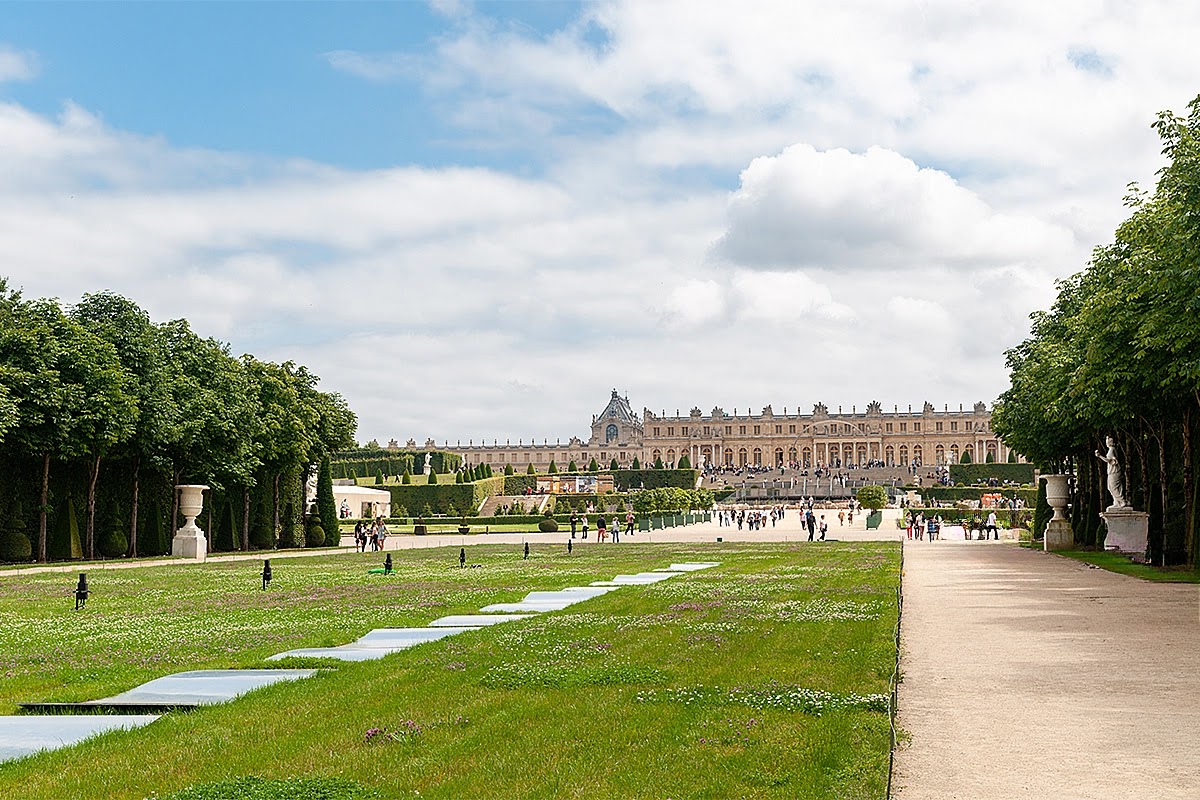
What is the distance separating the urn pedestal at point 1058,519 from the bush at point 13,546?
31.3 meters

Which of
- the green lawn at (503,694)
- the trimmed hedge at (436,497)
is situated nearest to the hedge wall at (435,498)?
the trimmed hedge at (436,497)

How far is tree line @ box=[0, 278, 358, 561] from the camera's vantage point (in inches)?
1407

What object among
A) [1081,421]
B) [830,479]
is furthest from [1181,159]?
[830,479]

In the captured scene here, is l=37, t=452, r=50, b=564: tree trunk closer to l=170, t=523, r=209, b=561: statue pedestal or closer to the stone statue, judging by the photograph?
l=170, t=523, r=209, b=561: statue pedestal

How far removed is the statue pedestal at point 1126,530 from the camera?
36750mm

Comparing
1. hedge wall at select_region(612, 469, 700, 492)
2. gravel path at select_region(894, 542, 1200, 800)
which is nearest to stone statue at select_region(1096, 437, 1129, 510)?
gravel path at select_region(894, 542, 1200, 800)

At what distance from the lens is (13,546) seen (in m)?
37.3

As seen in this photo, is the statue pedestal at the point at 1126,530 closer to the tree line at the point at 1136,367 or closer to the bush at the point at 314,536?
the tree line at the point at 1136,367

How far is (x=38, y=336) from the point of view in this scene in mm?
36219

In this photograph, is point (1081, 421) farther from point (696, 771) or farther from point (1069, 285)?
point (696, 771)

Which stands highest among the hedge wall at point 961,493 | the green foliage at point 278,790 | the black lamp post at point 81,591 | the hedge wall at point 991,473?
the hedge wall at point 991,473

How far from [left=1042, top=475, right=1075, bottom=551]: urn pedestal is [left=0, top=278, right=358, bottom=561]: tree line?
88.1ft

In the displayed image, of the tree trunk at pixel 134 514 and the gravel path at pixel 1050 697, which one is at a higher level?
the tree trunk at pixel 134 514

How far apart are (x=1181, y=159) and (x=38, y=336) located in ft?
97.7
